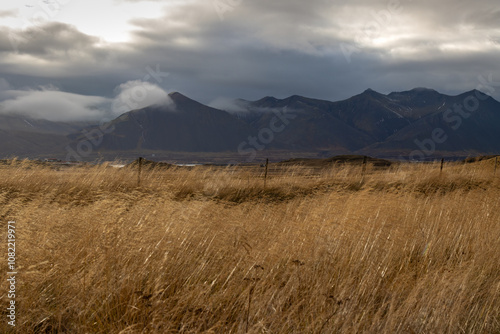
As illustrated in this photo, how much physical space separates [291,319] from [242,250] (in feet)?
6.02

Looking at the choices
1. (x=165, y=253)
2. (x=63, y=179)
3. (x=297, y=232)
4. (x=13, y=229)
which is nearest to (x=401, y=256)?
(x=297, y=232)

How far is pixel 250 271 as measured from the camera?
5.47 m

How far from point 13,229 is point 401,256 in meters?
5.76

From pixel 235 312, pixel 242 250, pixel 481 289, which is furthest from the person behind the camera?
pixel 242 250

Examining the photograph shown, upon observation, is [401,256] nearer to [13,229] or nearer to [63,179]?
[13,229]

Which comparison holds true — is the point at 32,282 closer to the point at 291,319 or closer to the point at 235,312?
the point at 235,312

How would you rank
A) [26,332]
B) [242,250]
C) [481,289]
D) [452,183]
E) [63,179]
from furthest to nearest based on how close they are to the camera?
[452,183] < [63,179] < [242,250] < [481,289] < [26,332]

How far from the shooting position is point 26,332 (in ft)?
13.6

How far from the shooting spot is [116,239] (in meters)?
5.52

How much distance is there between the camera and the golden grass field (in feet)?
14.1

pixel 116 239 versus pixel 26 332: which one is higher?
pixel 116 239

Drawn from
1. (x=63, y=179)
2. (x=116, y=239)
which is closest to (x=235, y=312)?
(x=116, y=239)

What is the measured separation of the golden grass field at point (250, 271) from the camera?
430cm

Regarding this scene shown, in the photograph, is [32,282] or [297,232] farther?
[297,232]
